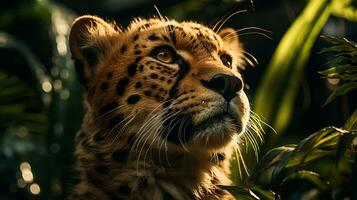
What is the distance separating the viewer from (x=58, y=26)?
20.0ft

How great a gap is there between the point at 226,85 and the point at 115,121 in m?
0.60

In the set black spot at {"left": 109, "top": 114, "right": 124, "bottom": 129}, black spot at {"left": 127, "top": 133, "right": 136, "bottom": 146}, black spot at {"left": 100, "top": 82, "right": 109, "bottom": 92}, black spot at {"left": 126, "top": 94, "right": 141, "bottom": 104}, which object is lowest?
black spot at {"left": 127, "top": 133, "right": 136, "bottom": 146}

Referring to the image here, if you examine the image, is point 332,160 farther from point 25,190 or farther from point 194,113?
point 25,190

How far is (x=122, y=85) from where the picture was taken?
3842 mm

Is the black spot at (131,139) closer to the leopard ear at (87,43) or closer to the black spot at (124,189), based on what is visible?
the black spot at (124,189)

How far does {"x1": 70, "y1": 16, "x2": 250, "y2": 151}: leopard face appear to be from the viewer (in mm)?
3467

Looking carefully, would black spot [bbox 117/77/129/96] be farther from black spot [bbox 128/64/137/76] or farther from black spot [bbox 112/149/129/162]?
black spot [bbox 112/149/129/162]

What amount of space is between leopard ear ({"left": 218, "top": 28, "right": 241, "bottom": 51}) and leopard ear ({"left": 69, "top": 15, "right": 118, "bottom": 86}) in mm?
578

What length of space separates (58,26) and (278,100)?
8.76ft

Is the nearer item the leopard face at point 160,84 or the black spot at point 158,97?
the leopard face at point 160,84

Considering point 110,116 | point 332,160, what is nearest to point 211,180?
point 110,116

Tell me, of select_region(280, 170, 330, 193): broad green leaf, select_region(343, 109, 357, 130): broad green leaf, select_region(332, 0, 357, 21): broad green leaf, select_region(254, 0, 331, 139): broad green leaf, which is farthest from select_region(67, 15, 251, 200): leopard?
select_region(343, 109, 357, 130): broad green leaf

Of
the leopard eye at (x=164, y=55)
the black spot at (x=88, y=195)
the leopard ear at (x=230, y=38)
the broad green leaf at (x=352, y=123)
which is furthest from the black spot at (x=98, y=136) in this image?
the broad green leaf at (x=352, y=123)

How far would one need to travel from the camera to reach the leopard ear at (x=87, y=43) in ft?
13.1
